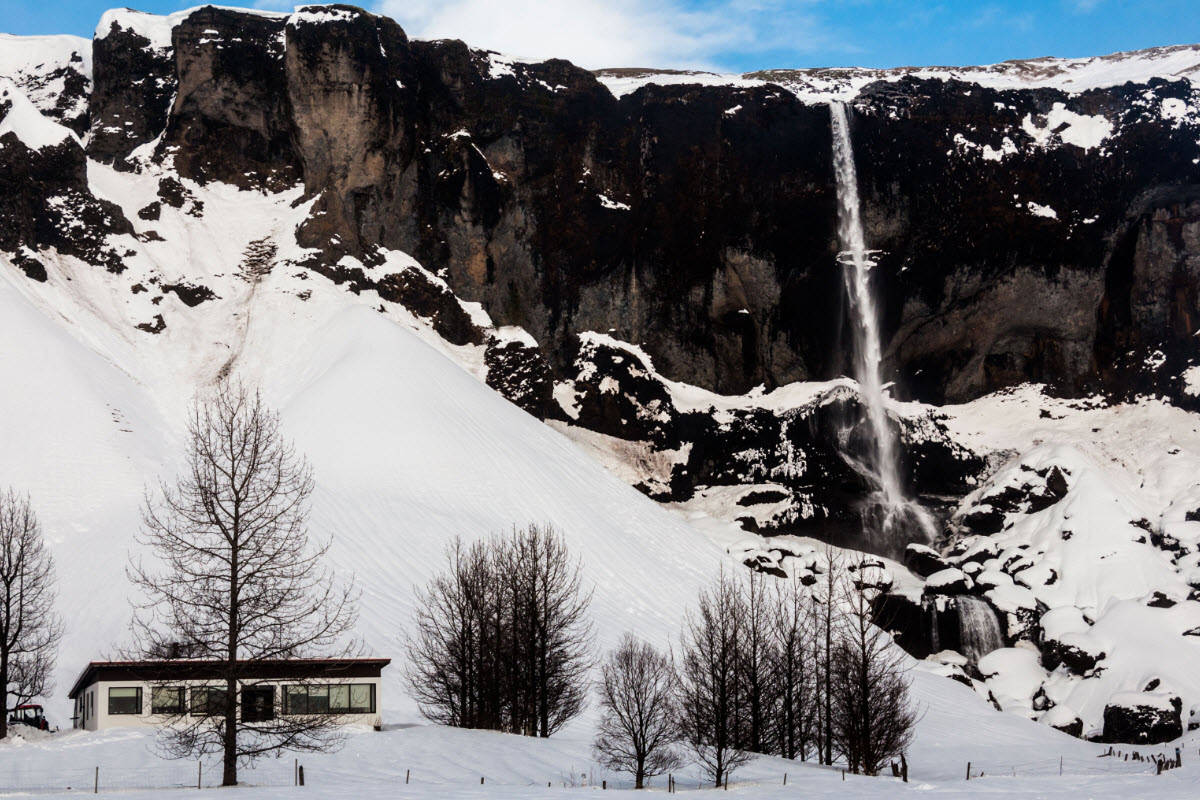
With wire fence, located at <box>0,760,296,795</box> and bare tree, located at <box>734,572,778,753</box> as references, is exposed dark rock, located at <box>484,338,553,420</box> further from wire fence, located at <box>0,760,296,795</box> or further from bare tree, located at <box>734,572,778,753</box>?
wire fence, located at <box>0,760,296,795</box>

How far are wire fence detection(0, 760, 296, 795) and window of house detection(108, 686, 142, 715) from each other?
719cm

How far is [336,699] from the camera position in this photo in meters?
47.4

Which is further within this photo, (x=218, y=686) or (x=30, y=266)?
(x=30, y=266)

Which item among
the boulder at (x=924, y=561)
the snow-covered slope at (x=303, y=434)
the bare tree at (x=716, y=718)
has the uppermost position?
the snow-covered slope at (x=303, y=434)

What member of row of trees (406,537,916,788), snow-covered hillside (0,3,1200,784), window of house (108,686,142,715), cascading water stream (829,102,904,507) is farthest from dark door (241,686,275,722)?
cascading water stream (829,102,904,507)

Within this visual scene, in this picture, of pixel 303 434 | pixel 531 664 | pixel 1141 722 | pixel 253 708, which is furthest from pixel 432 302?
pixel 253 708

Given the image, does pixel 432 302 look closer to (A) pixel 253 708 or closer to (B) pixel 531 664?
(B) pixel 531 664

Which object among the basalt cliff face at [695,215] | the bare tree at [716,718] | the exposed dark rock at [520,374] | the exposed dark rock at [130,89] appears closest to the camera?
the bare tree at [716,718]

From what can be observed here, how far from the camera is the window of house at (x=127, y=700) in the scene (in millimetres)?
45594

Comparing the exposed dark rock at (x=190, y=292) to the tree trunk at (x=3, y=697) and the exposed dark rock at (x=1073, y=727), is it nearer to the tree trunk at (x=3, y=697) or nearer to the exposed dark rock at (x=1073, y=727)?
the tree trunk at (x=3, y=697)

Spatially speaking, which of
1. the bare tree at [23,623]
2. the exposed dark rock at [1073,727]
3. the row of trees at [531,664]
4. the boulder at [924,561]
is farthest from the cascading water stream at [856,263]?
the bare tree at [23,623]

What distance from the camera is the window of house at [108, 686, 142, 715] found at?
45594 millimetres

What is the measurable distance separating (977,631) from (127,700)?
56.0 meters

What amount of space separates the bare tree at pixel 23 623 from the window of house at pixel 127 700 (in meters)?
3.37
